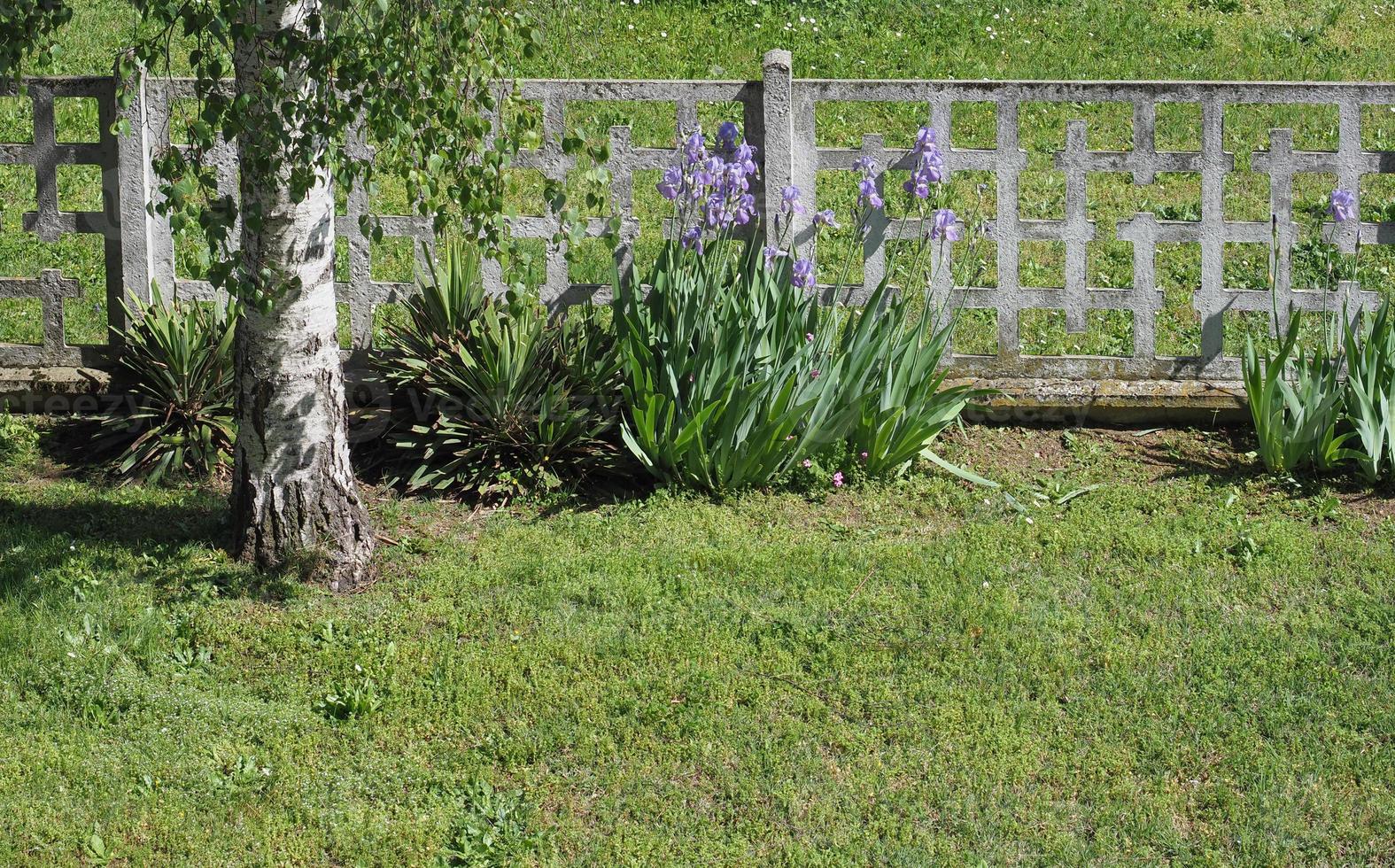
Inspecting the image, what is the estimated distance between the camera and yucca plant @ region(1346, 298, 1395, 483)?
20.0 feet

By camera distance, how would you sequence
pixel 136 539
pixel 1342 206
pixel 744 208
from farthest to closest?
pixel 1342 206, pixel 744 208, pixel 136 539

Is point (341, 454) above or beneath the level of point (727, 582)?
above

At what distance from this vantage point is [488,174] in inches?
171

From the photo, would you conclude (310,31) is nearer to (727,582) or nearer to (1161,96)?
(727,582)

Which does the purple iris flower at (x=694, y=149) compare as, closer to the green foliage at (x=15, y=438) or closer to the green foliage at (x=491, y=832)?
the green foliage at (x=491, y=832)

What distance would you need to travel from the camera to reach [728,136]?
6355 millimetres

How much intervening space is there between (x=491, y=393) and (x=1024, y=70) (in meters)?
6.46

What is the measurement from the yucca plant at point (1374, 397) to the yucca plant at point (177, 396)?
4.70 meters

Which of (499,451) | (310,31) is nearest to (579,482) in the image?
(499,451)

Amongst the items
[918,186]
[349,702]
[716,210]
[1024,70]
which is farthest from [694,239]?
[1024,70]

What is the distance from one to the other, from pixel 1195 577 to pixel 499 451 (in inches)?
110

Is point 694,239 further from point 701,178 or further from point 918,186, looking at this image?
point 918,186

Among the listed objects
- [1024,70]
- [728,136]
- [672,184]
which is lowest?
[672,184]

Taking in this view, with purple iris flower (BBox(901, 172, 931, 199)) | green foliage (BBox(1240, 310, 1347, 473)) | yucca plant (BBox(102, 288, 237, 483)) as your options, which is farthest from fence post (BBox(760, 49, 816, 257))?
yucca plant (BBox(102, 288, 237, 483))
